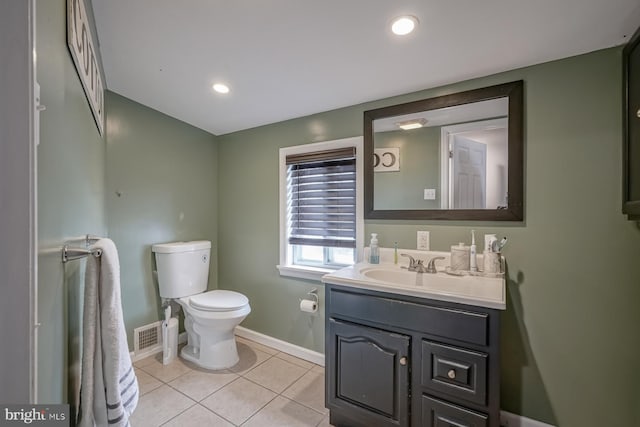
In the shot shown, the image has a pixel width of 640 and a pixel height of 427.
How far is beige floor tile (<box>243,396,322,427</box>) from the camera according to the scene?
164 cm

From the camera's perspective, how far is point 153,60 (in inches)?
68.8

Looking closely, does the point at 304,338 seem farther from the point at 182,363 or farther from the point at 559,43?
the point at 559,43

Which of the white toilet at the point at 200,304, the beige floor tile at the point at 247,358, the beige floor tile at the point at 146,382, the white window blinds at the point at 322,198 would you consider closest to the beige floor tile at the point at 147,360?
the beige floor tile at the point at 146,382

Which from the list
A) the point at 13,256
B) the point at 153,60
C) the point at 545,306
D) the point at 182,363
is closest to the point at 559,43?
the point at 545,306

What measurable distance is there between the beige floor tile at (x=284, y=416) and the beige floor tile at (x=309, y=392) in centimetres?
5

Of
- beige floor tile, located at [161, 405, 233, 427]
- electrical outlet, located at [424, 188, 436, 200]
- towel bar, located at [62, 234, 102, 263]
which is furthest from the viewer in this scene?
electrical outlet, located at [424, 188, 436, 200]

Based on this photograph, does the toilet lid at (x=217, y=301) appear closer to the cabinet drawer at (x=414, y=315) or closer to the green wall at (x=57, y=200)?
the cabinet drawer at (x=414, y=315)

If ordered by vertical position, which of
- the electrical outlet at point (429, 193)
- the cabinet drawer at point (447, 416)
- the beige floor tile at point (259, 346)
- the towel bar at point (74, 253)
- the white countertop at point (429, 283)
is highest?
the electrical outlet at point (429, 193)

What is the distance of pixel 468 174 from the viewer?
175 cm

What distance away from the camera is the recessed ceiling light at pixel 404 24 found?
4.27 ft

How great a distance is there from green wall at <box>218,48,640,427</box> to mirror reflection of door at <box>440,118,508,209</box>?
4.7 inches

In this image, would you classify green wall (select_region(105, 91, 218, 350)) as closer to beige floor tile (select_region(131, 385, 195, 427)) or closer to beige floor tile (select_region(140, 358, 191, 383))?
beige floor tile (select_region(140, 358, 191, 383))

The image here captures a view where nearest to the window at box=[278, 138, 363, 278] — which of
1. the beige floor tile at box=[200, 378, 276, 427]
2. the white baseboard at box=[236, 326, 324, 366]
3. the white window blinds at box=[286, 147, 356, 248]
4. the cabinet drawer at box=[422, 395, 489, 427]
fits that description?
the white window blinds at box=[286, 147, 356, 248]

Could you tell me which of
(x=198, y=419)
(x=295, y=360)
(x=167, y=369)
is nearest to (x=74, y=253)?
(x=198, y=419)
